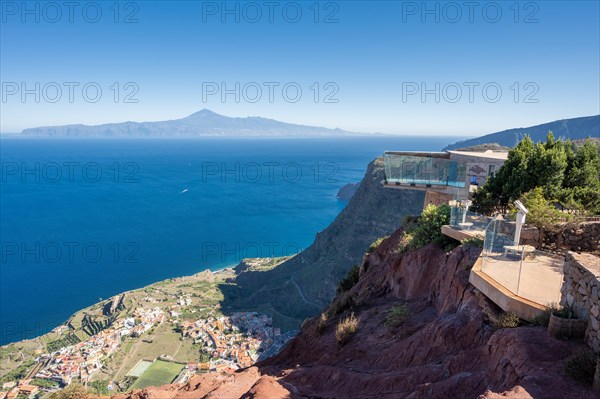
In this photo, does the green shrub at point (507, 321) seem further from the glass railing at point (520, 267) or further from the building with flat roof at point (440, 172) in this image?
the building with flat roof at point (440, 172)

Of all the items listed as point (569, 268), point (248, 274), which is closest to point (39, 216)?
point (248, 274)

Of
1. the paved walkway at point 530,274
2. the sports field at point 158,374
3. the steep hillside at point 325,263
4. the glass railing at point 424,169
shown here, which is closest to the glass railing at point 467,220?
the paved walkway at point 530,274

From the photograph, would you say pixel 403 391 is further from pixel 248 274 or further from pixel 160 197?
pixel 160 197

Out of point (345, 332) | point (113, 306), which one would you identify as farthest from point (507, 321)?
point (113, 306)

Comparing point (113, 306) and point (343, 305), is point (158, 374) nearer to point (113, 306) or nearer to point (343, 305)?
point (113, 306)

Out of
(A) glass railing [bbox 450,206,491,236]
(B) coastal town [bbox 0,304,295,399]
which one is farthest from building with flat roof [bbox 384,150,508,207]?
(B) coastal town [bbox 0,304,295,399]

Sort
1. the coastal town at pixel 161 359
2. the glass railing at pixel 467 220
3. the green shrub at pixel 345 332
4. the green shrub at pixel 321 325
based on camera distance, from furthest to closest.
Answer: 1. the coastal town at pixel 161 359
2. the green shrub at pixel 321 325
3. the glass railing at pixel 467 220
4. the green shrub at pixel 345 332

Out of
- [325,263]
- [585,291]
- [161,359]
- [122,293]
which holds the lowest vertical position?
[161,359]
